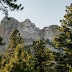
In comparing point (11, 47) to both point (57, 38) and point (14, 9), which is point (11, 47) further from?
point (14, 9)

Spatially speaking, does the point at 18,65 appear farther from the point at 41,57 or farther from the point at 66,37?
the point at 41,57

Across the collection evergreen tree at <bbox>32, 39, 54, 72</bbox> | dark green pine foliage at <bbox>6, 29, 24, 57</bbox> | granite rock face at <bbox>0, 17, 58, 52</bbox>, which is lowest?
evergreen tree at <bbox>32, 39, 54, 72</bbox>

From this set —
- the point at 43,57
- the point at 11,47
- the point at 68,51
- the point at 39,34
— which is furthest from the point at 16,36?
the point at 39,34

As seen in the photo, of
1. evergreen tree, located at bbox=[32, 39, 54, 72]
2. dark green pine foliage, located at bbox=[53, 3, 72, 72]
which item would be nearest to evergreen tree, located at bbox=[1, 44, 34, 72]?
dark green pine foliage, located at bbox=[53, 3, 72, 72]

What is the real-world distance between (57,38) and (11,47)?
1401 cm

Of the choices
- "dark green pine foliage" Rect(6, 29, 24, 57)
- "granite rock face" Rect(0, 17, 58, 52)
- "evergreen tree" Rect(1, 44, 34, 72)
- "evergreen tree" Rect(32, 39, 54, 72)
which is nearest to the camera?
"evergreen tree" Rect(1, 44, 34, 72)

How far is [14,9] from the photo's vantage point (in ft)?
29.6

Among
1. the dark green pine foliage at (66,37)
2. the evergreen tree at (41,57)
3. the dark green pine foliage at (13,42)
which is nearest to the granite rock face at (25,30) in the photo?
the dark green pine foliage at (13,42)

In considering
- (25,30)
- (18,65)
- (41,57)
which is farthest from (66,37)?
(25,30)

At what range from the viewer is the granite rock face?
94.9 m

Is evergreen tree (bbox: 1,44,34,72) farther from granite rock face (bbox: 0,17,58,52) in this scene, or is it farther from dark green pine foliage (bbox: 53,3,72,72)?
granite rock face (bbox: 0,17,58,52)

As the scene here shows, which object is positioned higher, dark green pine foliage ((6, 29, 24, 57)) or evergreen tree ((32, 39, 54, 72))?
dark green pine foliage ((6, 29, 24, 57))

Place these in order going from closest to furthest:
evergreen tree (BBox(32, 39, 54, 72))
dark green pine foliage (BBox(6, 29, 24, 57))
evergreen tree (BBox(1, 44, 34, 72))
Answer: evergreen tree (BBox(1, 44, 34, 72)) < evergreen tree (BBox(32, 39, 54, 72)) < dark green pine foliage (BBox(6, 29, 24, 57))

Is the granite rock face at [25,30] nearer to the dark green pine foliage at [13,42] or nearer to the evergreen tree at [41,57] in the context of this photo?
the dark green pine foliage at [13,42]
